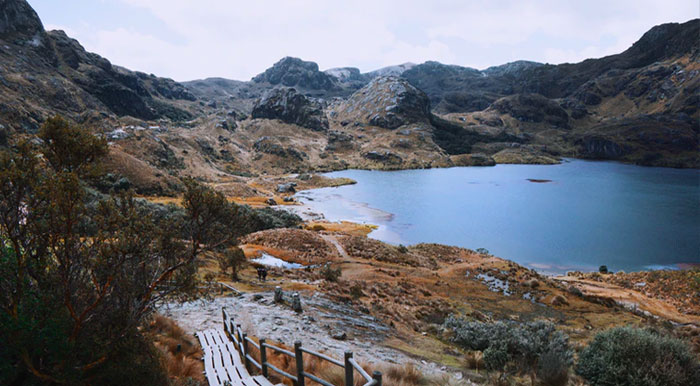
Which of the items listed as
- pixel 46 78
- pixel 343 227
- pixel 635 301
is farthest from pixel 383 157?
pixel 635 301

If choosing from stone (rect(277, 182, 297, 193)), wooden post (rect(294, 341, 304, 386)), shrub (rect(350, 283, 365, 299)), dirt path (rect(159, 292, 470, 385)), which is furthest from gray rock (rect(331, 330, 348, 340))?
stone (rect(277, 182, 297, 193))

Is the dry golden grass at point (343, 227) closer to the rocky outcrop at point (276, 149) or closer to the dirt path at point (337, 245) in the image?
the dirt path at point (337, 245)

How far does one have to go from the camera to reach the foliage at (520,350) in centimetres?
998

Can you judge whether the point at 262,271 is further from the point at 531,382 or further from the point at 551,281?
the point at 551,281

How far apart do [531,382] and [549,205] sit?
79712 millimetres

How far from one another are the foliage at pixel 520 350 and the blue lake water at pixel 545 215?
33422 mm

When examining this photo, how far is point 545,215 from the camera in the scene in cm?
6862

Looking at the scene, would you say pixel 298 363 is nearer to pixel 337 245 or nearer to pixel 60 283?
pixel 60 283

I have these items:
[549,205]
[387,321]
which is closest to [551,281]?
[387,321]

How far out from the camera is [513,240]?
54000 mm

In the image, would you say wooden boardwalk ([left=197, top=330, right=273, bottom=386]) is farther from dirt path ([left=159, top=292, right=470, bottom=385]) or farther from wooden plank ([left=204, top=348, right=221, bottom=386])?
dirt path ([left=159, top=292, right=470, bottom=385])

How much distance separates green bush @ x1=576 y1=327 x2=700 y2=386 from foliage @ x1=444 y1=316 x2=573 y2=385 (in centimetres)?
84

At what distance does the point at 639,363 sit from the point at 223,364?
11.7m

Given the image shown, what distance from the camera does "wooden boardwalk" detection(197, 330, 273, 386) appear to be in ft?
26.5
